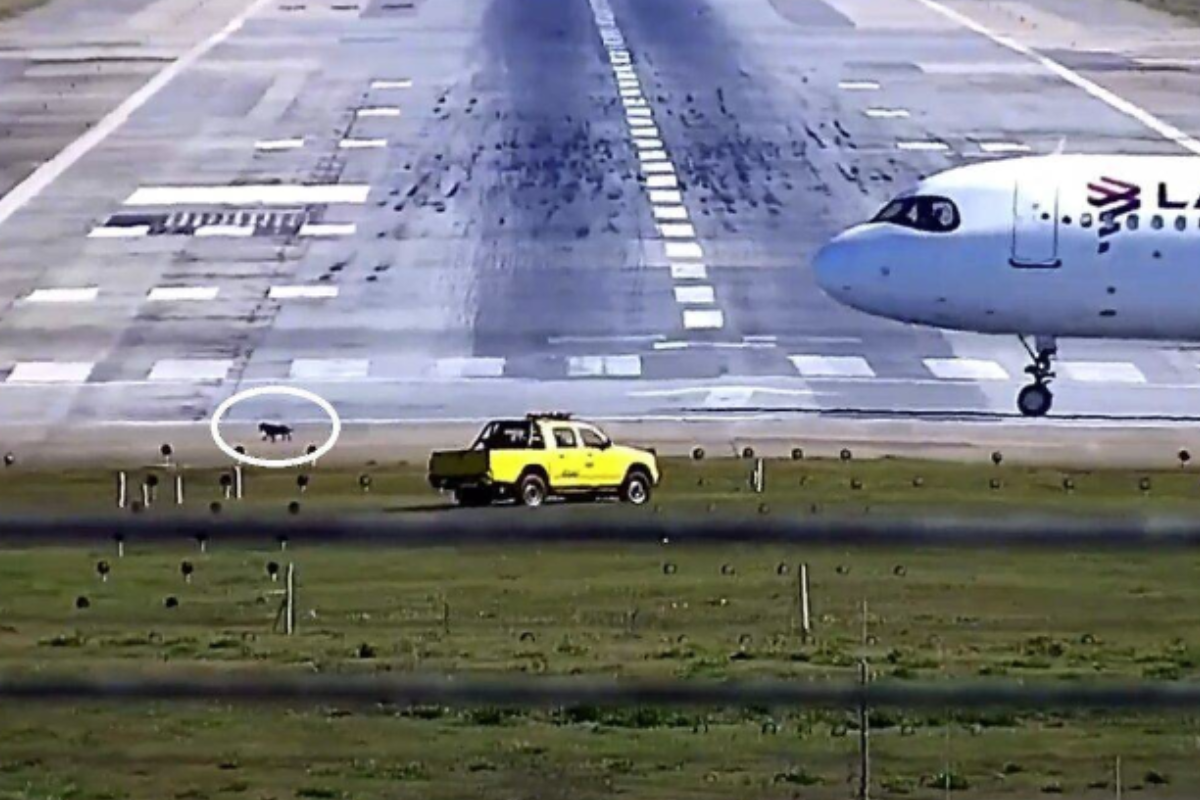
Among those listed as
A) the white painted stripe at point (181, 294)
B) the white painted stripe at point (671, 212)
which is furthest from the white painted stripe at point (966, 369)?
the white painted stripe at point (671, 212)

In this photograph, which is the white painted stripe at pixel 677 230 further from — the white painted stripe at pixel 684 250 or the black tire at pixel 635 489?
the black tire at pixel 635 489

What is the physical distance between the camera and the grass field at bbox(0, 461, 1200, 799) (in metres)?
13.9

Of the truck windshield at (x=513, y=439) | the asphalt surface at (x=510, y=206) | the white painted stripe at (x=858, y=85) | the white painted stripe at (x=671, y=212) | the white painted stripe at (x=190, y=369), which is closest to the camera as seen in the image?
the truck windshield at (x=513, y=439)

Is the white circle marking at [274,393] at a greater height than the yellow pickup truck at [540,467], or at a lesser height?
lesser

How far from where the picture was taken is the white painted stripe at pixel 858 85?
8231cm

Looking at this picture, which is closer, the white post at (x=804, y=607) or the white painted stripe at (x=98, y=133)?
the white post at (x=804, y=607)

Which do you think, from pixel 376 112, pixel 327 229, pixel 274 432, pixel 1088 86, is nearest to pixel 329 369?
pixel 274 432

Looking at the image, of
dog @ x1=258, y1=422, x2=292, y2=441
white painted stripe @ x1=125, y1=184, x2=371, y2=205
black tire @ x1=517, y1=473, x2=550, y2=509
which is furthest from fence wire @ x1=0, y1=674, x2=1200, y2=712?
white painted stripe @ x1=125, y1=184, x2=371, y2=205

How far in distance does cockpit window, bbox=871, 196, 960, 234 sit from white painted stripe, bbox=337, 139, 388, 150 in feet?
86.9

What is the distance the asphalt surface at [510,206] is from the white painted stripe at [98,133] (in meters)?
0.19

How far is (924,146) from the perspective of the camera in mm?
70562

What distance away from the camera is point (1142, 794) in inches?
537

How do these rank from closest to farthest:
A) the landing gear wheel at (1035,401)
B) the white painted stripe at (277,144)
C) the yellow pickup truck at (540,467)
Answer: the yellow pickup truck at (540,467) < the landing gear wheel at (1035,401) < the white painted stripe at (277,144)

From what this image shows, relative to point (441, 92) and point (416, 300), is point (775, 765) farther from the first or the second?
point (441, 92)
